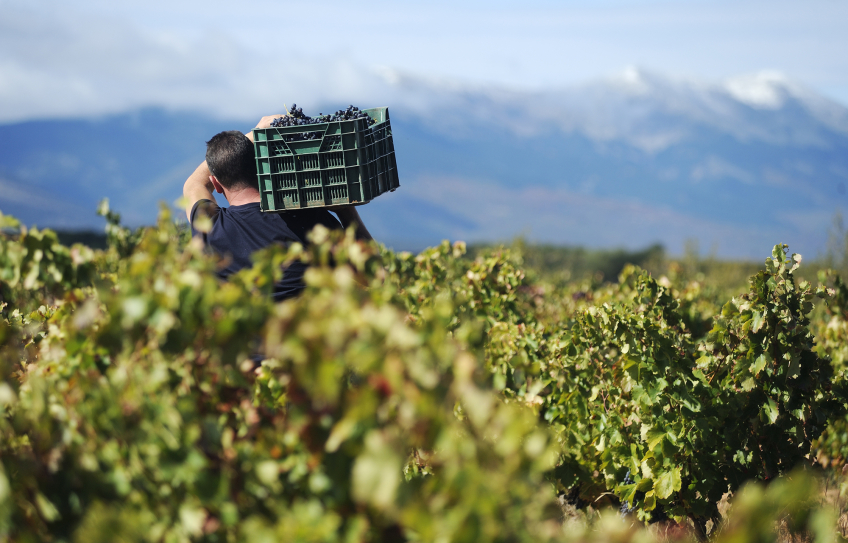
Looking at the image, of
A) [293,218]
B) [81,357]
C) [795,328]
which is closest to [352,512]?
[81,357]

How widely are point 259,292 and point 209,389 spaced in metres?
0.31

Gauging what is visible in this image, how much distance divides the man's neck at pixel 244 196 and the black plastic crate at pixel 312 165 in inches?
8.7

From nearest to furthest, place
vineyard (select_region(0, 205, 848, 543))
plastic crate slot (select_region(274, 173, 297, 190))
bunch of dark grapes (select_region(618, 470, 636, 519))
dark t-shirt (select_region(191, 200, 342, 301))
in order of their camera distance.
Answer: vineyard (select_region(0, 205, 848, 543)) → dark t-shirt (select_region(191, 200, 342, 301)) → bunch of dark grapes (select_region(618, 470, 636, 519)) → plastic crate slot (select_region(274, 173, 297, 190))

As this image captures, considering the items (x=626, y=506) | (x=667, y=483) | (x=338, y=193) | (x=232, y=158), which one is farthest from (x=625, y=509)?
(x=232, y=158)

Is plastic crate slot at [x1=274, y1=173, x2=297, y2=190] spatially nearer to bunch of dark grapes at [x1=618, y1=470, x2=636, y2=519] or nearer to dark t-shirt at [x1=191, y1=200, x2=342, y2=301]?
dark t-shirt at [x1=191, y1=200, x2=342, y2=301]

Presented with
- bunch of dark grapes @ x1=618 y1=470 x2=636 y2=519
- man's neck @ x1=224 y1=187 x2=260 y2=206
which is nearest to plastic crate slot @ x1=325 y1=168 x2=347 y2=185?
man's neck @ x1=224 y1=187 x2=260 y2=206

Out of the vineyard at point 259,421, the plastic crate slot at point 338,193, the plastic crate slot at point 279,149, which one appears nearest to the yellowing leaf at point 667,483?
the vineyard at point 259,421

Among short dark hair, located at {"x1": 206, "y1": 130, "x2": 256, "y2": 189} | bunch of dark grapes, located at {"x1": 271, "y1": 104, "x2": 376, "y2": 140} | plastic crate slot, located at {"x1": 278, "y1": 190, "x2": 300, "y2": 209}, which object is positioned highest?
bunch of dark grapes, located at {"x1": 271, "y1": 104, "x2": 376, "y2": 140}

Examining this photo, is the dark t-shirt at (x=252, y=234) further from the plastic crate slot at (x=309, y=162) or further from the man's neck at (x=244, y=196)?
the plastic crate slot at (x=309, y=162)

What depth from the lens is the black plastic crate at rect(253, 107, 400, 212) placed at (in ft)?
12.7

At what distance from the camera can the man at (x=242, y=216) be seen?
12.0 ft

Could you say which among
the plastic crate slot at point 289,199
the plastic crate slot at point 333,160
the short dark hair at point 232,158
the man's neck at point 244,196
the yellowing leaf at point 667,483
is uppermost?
the short dark hair at point 232,158

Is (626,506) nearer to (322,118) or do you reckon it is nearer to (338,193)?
(338,193)

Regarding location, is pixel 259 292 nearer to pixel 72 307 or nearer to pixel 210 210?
pixel 72 307
